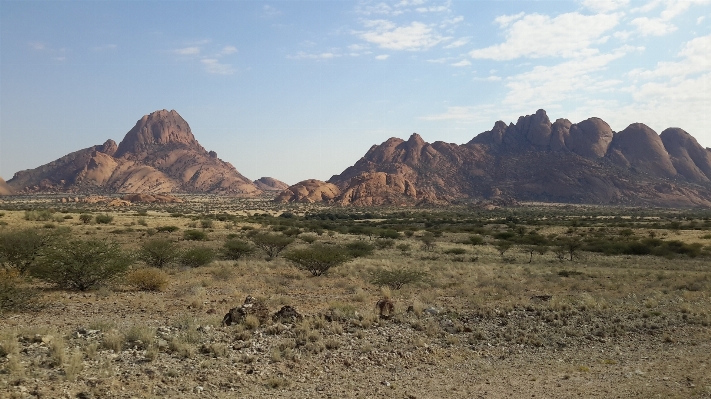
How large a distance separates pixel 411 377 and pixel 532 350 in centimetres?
337

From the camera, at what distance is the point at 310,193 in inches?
5620

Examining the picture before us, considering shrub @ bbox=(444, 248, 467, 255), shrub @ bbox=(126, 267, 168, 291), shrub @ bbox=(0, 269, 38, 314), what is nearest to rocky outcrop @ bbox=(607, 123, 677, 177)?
shrub @ bbox=(444, 248, 467, 255)

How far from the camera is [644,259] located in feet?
102

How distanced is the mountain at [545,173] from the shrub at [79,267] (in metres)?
113

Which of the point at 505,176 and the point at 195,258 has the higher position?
the point at 505,176

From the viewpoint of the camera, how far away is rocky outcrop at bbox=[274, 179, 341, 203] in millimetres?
139000

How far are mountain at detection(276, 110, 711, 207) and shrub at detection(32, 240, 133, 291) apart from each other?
112603mm

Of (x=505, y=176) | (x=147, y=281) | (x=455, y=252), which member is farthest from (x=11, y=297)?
(x=505, y=176)

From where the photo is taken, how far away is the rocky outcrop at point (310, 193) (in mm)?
139000

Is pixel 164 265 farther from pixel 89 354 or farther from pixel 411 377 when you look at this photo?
pixel 411 377

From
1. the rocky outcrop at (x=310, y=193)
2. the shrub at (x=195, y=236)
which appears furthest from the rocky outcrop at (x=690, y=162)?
the shrub at (x=195, y=236)

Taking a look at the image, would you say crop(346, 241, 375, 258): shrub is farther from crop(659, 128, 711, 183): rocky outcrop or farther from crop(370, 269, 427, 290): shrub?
crop(659, 128, 711, 183): rocky outcrop

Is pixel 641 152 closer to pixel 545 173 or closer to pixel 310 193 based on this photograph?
pixel 545 173

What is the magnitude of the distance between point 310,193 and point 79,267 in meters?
129
